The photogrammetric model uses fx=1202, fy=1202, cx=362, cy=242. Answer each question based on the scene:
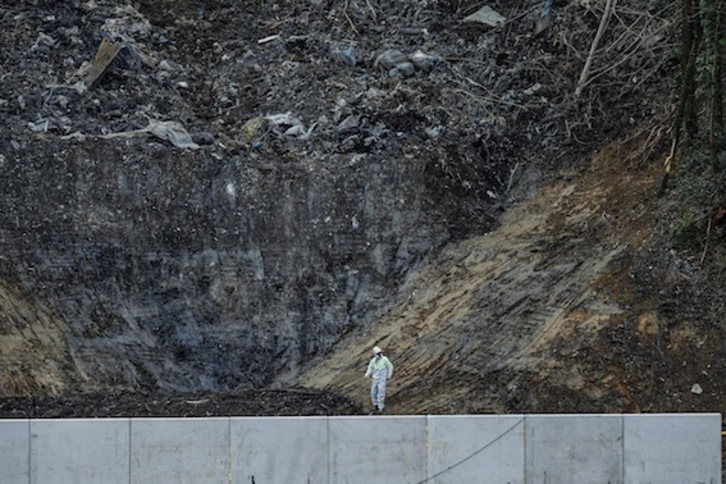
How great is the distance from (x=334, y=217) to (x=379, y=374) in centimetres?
547

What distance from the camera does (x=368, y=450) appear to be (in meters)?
14.8

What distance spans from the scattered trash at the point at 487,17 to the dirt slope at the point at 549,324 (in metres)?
5.30

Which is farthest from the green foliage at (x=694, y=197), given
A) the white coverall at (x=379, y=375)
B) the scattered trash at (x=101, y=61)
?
the scattered trash at (x=101, y=61)

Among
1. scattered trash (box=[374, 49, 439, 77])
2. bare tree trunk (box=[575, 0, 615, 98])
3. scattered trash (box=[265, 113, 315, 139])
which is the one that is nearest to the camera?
scattered trash (box=[265, 113, 315, 139])

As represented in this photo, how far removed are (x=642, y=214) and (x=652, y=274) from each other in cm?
168

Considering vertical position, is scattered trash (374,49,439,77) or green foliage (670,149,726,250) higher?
scattered trash (374,49,439,77)

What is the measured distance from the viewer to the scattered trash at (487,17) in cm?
2644

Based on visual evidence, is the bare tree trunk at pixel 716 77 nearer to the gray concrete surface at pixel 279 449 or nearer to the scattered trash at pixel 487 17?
the scattered trash at pixel 487 17

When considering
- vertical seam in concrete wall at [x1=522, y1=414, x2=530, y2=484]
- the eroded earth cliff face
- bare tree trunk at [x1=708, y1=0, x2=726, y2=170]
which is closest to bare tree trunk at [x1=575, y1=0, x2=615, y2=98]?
the eroded earth cliff face

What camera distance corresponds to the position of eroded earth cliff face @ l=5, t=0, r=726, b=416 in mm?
18328

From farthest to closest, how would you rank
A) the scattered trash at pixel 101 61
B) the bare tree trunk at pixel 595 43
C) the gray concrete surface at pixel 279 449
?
the bare tree trunk at pixel 595 43 < the scattered trash at pixel 101 61 < the gray concrete surface at pixel 279 449

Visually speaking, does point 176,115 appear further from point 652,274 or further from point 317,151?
point 652,274

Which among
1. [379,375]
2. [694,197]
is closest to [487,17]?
[694,197]

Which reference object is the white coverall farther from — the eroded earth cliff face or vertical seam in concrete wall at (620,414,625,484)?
vertical seam in concrete wall at (620,414,625,484)
